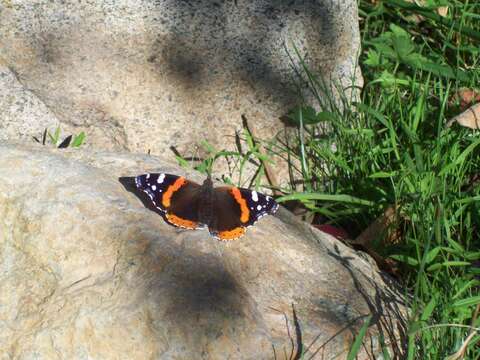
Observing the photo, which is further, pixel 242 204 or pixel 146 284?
pixel 242 204

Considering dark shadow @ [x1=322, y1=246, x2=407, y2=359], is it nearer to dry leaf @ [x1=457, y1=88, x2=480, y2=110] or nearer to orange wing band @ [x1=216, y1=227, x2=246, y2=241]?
orange wing band @ [x1=216, y1=227, x2=246, y2=241]

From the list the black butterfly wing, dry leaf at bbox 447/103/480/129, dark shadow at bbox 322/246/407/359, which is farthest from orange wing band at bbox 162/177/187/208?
dry leaf at bbox 447/103/480/129

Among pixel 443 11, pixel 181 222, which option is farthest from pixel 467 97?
pixel 181 222

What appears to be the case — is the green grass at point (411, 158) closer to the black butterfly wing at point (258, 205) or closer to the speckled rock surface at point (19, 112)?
the black butterfly wing at point (258, 205)

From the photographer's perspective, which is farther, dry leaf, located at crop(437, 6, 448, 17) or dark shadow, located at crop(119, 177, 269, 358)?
dry leaf, located at crop(437, 6, 448, 17)

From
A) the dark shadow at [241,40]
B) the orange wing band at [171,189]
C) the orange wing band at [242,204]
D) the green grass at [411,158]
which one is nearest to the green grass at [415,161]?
the green grass at [411,158]

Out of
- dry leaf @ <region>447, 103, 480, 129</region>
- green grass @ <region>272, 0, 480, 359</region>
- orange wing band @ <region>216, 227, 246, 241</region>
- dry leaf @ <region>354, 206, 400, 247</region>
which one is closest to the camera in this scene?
→ orange wing band @ <region>216, 227, 246, 241</region>

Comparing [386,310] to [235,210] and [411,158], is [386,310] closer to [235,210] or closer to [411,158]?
[235,210]
